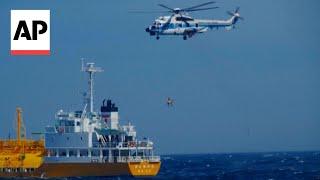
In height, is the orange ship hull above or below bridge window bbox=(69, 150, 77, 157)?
below

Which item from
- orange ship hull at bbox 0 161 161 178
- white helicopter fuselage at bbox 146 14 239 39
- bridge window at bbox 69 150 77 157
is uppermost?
white helicopter fuselage at bbox 146 14 239 39

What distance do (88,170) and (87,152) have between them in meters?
2.36

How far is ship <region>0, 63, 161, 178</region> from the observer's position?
277 ft

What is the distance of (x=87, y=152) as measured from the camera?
86.0 meters

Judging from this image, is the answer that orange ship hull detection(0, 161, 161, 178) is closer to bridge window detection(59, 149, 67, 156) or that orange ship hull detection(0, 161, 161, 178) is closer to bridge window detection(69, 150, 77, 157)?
bridge window detection(69, 150, 77, 157)

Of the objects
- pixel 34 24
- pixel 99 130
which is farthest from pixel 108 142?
pixel 34 24

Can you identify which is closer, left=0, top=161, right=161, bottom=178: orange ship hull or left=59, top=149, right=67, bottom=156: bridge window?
left=0, top=161, right=161, bottom=178: orange ship hull

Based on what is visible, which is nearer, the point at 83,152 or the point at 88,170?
the point at 88,170

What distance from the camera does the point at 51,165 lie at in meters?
85.1

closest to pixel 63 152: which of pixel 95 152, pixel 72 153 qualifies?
pixel 72 153

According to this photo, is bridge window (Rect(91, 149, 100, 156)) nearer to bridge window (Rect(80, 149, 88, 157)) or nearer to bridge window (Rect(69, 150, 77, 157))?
bridge window (Rect(80, 149, 88, 157))

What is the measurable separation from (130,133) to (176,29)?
A: 10279 mm

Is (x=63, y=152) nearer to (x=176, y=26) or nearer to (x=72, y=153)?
(x=72, y=153)

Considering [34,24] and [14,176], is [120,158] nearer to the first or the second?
[14,176]
